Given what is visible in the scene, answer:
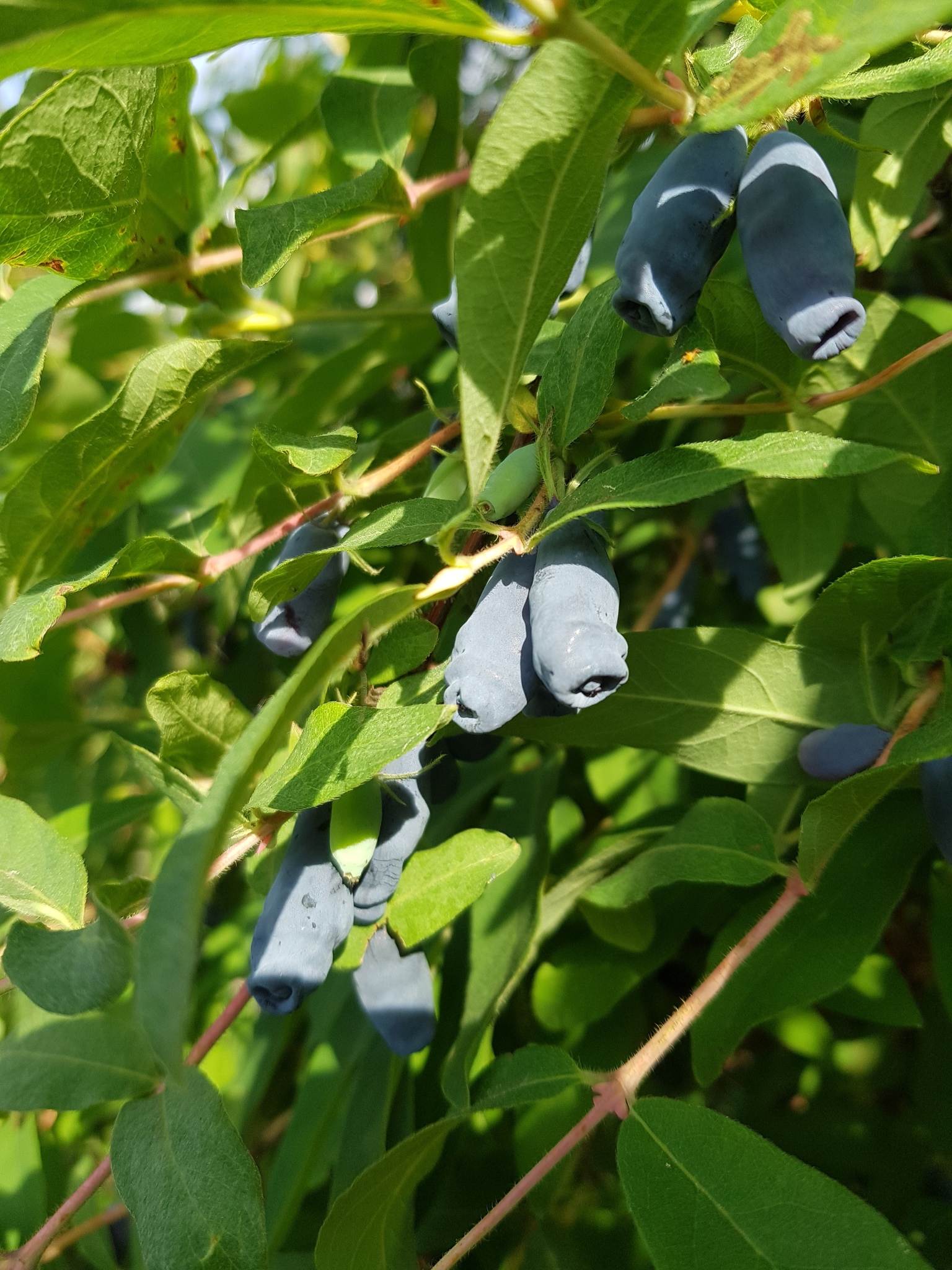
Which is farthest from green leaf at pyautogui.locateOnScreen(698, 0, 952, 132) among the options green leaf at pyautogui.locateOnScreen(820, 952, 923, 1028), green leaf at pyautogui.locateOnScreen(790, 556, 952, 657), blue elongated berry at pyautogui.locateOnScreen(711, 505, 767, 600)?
blue elongated berry at pyautogui.locateOnScreen(711, 505, 767, 600)

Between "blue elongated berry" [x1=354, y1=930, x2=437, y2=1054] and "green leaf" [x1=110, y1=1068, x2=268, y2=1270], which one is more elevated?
"green leaf" [x1=110, y1=1068, x2=268, y2=1270]

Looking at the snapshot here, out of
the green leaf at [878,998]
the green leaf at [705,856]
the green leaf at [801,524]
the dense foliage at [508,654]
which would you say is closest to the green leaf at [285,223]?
the dense foliage at [508,654]

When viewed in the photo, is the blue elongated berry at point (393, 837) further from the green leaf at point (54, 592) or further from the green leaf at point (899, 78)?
the green leaf at point (899, 78)

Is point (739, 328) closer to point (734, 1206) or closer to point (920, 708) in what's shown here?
point (920, 708)

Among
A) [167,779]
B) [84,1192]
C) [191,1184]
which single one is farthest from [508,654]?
[84,1192]

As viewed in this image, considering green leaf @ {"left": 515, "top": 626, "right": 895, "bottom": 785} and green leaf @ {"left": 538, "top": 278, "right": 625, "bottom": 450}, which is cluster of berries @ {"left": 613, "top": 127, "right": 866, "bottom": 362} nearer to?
green leaf @ {"left": 538, "top": 278, "right": 625, "bottom": 450}

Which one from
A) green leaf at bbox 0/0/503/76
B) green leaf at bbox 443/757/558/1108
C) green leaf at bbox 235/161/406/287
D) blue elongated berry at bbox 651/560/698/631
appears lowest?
blue elongated berry at bbox 651/560/698/631
